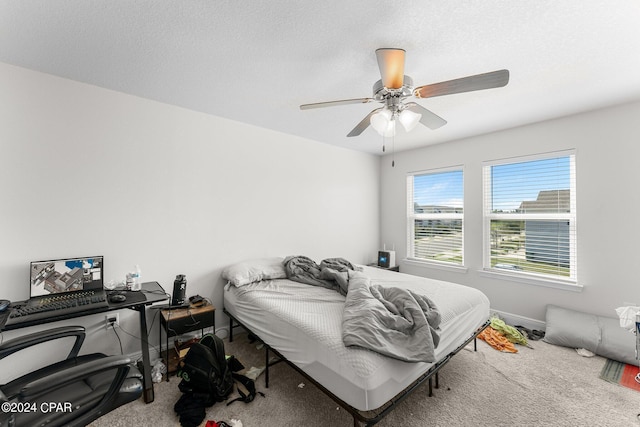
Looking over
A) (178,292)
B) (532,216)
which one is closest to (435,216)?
(532,216)

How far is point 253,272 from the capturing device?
282 cm

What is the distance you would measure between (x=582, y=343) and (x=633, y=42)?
2665 mm

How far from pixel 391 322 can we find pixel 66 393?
177 cm

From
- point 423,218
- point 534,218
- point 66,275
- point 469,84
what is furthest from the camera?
point 423,218

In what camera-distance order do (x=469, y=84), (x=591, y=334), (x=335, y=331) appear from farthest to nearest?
1. (x=591, y=334)
2. (x=335, y=331)
3. (x=469, y=84)

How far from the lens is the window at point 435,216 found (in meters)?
4.00

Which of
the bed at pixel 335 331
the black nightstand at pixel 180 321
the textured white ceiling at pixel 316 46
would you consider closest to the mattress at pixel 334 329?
the bed at pixel 335 331

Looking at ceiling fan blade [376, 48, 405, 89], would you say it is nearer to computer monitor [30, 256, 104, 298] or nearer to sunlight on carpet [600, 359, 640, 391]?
computer monitor [30, 256, 104, 298]

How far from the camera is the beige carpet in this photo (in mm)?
1799

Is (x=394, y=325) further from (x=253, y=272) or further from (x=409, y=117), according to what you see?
(x=253, y=272)

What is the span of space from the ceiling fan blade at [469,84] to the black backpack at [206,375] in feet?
8.09

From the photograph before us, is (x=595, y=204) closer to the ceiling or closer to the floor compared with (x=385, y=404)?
closer to the ceiling

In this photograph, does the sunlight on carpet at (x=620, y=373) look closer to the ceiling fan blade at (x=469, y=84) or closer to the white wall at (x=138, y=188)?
the ceiling fan blade at (x=469, y=84)

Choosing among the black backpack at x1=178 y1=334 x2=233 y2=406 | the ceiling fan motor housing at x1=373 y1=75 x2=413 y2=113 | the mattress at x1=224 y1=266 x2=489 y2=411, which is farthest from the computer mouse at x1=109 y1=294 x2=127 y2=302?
the ceiling fan motor housing at x1=373 y1=75 x2=413 y2=113
